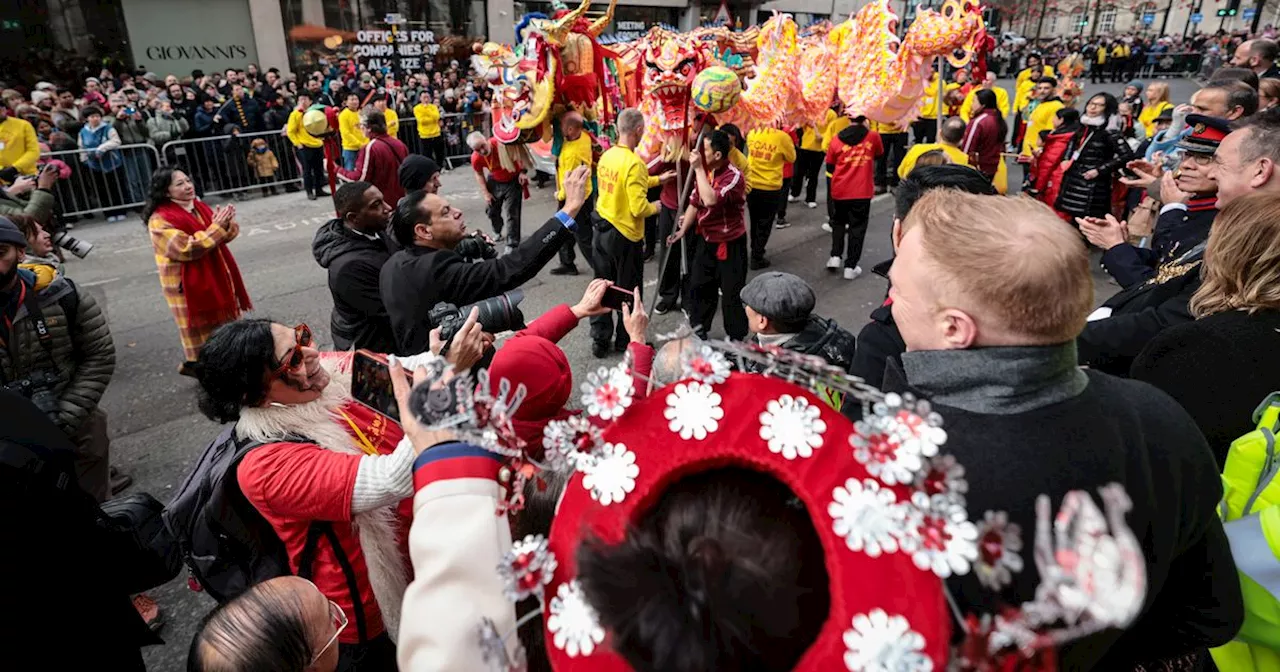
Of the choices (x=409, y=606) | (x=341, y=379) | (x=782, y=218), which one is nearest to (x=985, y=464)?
(x=409, y=606)

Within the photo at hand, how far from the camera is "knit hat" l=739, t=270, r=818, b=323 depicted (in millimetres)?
2744

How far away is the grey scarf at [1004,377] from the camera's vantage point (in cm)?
94

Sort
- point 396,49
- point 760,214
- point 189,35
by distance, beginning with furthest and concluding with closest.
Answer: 1. point 396,49
2. point 189,35
3. point 760,214

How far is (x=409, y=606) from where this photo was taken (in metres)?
0.98

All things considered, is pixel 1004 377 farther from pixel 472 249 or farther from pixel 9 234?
pixel 9 234

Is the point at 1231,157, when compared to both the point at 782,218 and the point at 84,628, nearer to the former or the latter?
the point at 84,628

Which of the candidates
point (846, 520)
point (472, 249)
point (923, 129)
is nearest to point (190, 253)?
point (472, 249)

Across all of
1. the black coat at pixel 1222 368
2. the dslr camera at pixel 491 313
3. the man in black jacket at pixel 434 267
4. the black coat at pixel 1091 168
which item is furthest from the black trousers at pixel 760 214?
the black coat at pixel 1222 368

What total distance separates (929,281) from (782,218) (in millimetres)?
8376

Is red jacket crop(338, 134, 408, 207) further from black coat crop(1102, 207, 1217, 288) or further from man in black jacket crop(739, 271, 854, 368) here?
black coat crop(1102, 207, 1217, 288)

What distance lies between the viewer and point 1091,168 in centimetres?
684

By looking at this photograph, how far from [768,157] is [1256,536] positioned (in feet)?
18.9

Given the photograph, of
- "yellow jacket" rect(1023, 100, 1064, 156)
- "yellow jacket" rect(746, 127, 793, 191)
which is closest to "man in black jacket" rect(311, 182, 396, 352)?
"yellow jacket" rect(746, 127, 793, 191)

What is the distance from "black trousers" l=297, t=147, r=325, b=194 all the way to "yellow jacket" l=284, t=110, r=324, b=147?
8 centimetres
